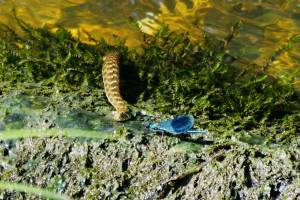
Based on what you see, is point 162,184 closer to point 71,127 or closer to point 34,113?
point 71,127

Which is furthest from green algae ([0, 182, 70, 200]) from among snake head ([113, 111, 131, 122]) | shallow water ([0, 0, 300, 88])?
shallow water ([0, 0, 300, 88])

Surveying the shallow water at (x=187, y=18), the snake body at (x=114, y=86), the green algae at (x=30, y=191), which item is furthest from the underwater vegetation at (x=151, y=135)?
the shallow water at (x=187, y=18)

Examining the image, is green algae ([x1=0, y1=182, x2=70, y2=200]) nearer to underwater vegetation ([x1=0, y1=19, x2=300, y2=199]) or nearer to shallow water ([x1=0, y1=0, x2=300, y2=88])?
underwater vegetation ([x1=0, y1=19, x2=300, y2=199])

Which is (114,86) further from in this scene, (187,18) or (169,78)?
(187,18)

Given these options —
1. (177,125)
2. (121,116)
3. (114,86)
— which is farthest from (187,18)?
(177,125)

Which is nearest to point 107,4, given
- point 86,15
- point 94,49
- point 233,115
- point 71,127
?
point 86,15

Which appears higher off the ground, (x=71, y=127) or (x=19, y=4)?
(x=19, y=4)
